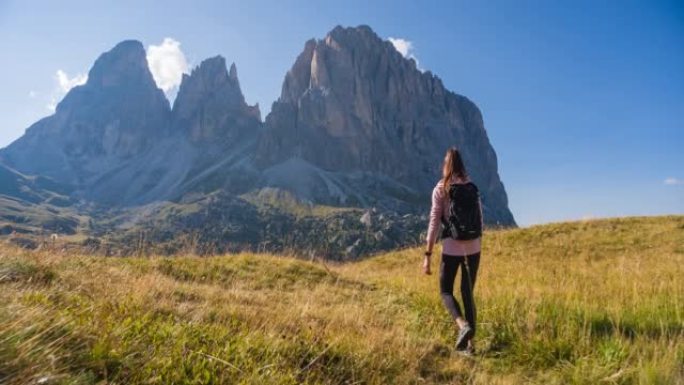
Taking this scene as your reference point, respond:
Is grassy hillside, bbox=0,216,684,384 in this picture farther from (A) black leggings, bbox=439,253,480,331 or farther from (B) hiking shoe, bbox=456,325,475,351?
(A) black leggings, bbox=439,253,480,331

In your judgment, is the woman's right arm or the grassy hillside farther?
the woman's right arm

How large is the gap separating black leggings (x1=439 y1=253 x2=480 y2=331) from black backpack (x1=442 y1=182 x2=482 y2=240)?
0.39 meters

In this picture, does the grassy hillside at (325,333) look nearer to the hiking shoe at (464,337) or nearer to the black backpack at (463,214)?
the hiking shoe at (464,337)

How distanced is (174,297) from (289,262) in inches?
274

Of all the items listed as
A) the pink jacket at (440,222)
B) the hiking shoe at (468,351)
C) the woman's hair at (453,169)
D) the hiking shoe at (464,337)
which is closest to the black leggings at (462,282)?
the pink jacket at (440,222)

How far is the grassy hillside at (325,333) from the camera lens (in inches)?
131

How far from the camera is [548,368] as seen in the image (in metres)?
5.66

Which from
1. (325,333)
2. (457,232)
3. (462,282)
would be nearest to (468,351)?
(462,282)

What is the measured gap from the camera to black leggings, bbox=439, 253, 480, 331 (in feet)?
22.3

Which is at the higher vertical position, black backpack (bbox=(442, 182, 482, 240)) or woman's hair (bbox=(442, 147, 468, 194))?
woman's hair (bbox=(442, 147, 468, 194))

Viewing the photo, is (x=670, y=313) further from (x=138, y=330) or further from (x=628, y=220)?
(x=628, y=220)

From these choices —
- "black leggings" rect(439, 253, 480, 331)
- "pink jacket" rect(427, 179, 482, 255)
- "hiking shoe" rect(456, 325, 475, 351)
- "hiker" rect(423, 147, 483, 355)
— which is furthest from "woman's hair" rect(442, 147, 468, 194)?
"hiking shoe" rect(456, 325, 475, 351)

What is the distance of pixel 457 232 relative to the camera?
6.89 meters

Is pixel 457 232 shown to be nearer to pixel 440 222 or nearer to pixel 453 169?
pixel 440 222
